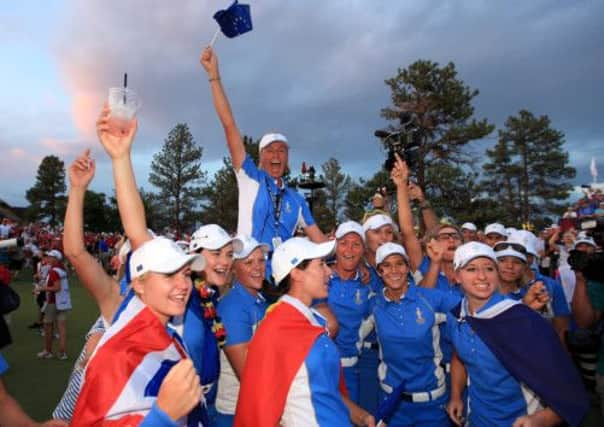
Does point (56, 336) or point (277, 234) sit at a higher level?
point (277, 234)

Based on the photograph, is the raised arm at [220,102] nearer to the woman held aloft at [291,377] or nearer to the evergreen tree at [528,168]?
the woman held aloft at [291,377]

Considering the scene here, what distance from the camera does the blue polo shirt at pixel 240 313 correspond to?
3.77 metres

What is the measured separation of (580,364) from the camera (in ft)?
25.0

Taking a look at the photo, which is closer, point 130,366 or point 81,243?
point 130,366

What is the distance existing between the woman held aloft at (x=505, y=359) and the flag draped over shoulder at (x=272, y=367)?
5.24 ft

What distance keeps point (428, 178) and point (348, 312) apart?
109 ft

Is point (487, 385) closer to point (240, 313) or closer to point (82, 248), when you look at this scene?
point (240, 313)

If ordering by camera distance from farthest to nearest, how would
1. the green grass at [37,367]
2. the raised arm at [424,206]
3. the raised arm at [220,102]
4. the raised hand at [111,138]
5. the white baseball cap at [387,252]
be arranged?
the green grass at [37,367] < the raised arm at [424,206] < the white baseball cap at [387,252] < the raised arm at [220,102] < the raised hand at [111,138]

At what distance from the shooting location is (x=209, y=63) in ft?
15.2

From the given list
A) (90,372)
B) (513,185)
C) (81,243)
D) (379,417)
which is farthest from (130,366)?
(513,185)

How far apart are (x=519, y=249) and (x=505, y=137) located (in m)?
59.3

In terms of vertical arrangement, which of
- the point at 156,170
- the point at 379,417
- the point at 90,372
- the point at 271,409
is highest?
the point at 156,170

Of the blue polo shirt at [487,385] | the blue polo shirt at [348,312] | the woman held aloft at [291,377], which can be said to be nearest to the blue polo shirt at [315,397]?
the woman held aloft at [291,377]

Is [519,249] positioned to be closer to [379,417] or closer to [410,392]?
[410,392]
